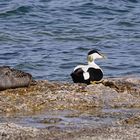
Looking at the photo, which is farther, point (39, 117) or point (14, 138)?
point (39, 117)

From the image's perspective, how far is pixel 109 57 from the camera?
1593 cm

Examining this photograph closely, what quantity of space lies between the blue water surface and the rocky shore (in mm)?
3076

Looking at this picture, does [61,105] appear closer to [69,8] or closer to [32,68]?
[32,68]

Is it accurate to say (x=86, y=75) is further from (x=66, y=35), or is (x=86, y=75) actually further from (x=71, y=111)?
(x=66, y=35)

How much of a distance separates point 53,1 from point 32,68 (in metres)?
10.6

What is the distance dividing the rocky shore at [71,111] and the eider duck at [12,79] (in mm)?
132

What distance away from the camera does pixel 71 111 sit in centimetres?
930

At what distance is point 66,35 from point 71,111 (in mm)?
9406

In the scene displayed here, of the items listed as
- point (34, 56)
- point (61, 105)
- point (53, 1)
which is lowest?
point (53, 1)

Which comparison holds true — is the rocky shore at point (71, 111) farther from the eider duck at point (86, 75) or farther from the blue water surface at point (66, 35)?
the blue water surface at point (66, 35)

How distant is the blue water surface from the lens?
15078 mm

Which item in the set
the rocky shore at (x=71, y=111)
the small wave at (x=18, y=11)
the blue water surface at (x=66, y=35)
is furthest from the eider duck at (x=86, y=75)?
the small wave at (x=18, y=11)

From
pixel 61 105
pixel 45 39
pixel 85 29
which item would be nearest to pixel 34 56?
pixel 45 39

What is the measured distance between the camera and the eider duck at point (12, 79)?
34.8 ft
